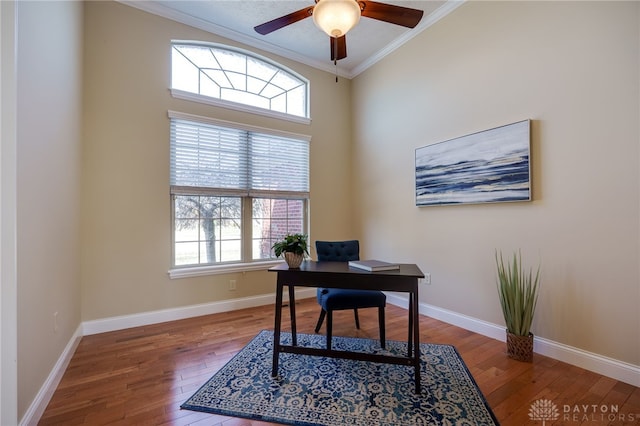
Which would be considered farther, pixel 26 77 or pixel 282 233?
pixel 282 233

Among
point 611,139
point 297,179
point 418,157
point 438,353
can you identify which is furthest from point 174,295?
point 611,139

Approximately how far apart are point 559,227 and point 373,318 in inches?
76.4

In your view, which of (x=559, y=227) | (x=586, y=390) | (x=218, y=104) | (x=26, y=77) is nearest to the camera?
(x=26, y=77)

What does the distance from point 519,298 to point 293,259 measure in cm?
184

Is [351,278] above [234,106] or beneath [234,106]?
beneath

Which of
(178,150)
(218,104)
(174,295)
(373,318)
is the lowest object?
(373,318)

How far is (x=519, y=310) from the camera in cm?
228

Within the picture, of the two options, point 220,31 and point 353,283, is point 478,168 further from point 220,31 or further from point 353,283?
point 220,31

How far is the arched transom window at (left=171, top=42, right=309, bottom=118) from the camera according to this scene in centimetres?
335

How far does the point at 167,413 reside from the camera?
1.64m

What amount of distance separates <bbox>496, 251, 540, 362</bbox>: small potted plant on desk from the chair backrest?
1.30 metres

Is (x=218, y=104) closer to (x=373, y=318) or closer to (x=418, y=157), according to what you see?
(x=418, y=157)

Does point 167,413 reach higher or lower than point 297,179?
lower

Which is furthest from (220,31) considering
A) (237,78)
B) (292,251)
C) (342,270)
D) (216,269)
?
(342,270)
